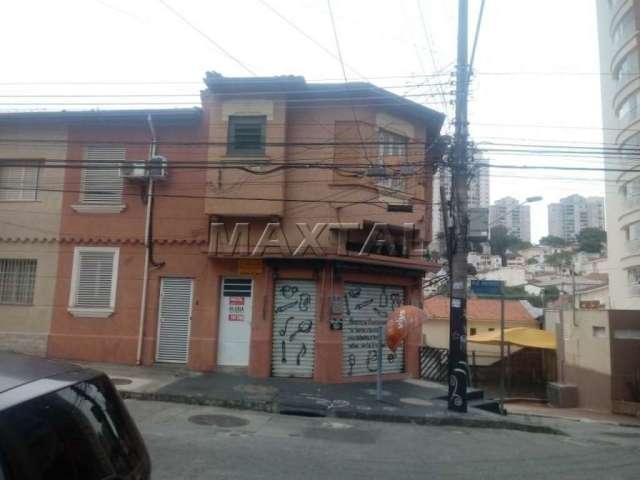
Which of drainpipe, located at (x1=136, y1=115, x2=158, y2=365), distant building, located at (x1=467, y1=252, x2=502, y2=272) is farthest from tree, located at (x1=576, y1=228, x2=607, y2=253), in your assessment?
drainpipe, located at (x1=136, y1=115, x2=158, y2=365)

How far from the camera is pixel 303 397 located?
37.7 ft

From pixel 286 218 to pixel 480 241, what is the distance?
4845 mm

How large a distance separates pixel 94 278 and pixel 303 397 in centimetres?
677

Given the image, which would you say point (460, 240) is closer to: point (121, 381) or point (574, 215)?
point (121, 381)

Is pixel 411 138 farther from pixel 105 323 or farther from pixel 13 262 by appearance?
pixel 13 262

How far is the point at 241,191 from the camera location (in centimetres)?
1378

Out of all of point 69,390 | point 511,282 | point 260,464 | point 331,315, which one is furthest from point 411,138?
point 511,282

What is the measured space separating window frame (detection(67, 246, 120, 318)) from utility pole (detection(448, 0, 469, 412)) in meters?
8.57

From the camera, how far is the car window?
1891mm

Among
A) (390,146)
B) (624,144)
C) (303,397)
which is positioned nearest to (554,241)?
(624,144)

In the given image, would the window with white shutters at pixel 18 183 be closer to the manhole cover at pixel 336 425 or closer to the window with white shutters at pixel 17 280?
the window with white shutters at pixel 17 280

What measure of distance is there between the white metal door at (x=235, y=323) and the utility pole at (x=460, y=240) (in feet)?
17.1

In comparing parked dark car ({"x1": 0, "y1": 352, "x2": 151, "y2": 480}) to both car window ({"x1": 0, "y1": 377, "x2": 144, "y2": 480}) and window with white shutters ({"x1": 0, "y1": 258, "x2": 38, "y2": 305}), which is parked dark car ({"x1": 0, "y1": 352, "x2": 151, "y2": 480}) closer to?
car window ({"x1": 0, "y1": 377, "x2": 144, "y2": 480})

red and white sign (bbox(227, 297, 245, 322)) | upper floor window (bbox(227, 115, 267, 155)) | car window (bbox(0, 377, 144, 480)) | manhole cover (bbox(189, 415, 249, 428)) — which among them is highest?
upper floor window (bbox(227, 115, 267, 155))
